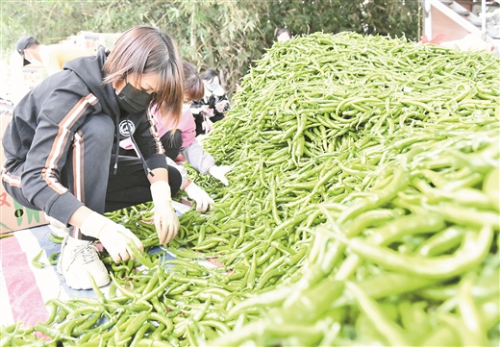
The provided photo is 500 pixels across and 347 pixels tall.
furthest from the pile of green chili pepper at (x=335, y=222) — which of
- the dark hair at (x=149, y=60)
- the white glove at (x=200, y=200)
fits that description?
the dark hair at (x=149, y=60)

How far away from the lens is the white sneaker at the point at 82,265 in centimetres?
231

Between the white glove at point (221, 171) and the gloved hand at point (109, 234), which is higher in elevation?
the gloved hand at point (109, 234)

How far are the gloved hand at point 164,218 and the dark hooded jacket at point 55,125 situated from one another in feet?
1.28

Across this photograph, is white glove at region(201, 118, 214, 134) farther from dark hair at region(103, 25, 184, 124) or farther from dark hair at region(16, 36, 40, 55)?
dark hair at region(103, 25, 184, 124)

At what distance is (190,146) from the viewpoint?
3789mm

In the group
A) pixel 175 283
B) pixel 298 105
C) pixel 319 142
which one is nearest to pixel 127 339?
pixel 175 283

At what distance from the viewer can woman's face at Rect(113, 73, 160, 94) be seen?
7.55 feet

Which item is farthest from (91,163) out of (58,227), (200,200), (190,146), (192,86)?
(190,146)

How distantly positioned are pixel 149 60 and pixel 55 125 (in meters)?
0.62

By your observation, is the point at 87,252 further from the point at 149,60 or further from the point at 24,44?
the point at 24,44

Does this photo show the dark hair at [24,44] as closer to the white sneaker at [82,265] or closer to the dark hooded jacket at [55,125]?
the dark hooded jacket at [55,125]

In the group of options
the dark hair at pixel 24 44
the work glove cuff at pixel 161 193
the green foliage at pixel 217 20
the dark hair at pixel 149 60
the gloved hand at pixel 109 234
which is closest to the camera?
the gloved hand at pixel 109 234

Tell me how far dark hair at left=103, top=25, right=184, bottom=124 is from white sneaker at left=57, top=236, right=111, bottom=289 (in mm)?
949

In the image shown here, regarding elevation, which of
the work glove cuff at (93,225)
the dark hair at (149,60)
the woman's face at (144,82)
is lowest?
the work glove cuff at (93,225)
